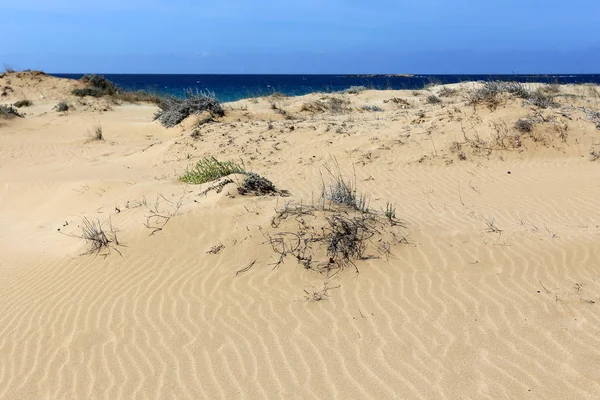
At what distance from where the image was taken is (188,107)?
18797mm

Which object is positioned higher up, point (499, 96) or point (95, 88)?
point (499, 96)

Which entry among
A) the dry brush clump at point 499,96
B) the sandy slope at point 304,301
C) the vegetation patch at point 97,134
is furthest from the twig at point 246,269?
the vegetation patch at point 97,134

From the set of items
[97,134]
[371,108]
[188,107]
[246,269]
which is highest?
[188,107]

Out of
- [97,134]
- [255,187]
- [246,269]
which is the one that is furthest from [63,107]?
[246,269]

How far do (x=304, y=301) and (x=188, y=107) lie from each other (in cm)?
1502

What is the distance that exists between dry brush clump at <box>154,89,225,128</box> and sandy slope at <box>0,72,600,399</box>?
8437 millimetres

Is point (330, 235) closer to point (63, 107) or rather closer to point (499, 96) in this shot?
point (499, 96)

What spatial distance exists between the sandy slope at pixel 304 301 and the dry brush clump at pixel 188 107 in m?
8.44

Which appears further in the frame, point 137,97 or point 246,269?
point 137,97

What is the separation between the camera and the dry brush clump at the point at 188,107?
59.6ft

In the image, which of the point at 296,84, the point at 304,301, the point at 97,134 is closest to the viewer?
the point at 304,301

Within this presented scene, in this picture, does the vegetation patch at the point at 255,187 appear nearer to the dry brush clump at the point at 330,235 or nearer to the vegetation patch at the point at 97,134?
the dry brush clump at the point at 330,235

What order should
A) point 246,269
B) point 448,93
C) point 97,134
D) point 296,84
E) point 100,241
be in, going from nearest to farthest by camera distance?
point 246,269 < point 100,241 < point 97,134 < point 448,93 < point 296,84

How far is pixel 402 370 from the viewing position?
3.86m
